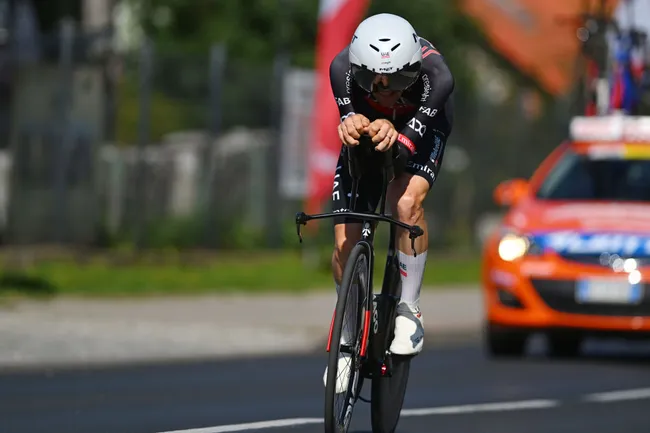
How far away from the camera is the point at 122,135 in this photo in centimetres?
2433

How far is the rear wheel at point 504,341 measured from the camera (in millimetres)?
14195

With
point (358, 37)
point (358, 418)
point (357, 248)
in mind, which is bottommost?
point (358, 418)

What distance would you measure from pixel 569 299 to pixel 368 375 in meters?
5.81

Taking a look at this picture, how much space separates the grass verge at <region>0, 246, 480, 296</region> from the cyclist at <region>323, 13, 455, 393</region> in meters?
9.53

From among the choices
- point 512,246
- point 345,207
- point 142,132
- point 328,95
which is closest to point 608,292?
point 512,246

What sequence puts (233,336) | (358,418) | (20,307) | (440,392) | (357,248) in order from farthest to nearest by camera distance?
(20,307) → (233,336) → (440,392) → (358,418) → (357,248)

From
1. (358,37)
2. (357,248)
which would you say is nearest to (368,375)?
(357,248)

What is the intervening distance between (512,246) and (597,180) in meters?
1.21

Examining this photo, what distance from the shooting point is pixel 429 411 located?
10344mm

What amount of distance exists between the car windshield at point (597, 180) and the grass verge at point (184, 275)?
3.50 meters

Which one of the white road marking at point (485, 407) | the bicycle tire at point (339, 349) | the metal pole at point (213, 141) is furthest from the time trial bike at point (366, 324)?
the metal pole at point (213, 141)

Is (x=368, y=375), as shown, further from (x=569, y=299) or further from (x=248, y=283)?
(x=248, y=283)

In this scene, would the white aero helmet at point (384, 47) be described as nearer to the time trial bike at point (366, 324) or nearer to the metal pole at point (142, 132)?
the time trial bike at point (366, 324)

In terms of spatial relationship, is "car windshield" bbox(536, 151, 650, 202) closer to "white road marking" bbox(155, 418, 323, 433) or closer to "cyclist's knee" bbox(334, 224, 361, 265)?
"white road marking" bbox(155, 418, 323, 433)
